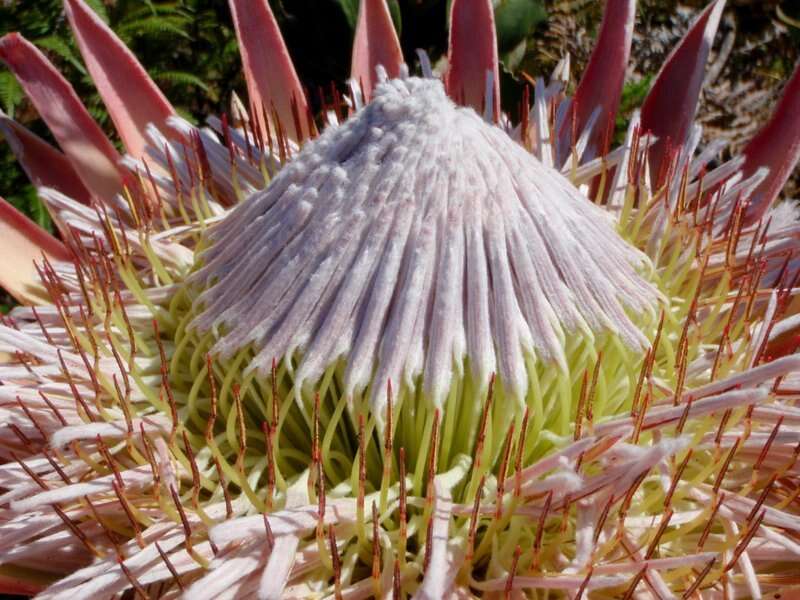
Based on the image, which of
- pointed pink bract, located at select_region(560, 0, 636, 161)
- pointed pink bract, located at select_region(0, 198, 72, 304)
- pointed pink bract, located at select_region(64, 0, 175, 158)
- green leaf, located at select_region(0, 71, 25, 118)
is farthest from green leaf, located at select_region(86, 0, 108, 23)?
pointed pink bract, located at select_region(560, 0, 636, 161)

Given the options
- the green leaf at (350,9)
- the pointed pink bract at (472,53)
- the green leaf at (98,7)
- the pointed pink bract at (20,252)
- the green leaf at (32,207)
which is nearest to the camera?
the pointed pink bract at (20,252)

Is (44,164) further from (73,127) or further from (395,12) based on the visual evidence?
(395,12)

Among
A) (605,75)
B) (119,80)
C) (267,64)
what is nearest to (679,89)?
(605,75)

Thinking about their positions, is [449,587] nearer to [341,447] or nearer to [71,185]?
[341,447]

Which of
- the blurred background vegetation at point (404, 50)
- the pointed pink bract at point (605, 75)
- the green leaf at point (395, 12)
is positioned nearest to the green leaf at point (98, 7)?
the blurred background vegetation at point (404, 50)

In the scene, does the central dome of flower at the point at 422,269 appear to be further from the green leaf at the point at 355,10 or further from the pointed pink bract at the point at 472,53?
the green leaf at the point at 355,10

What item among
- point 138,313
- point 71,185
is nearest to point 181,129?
point 71,185
